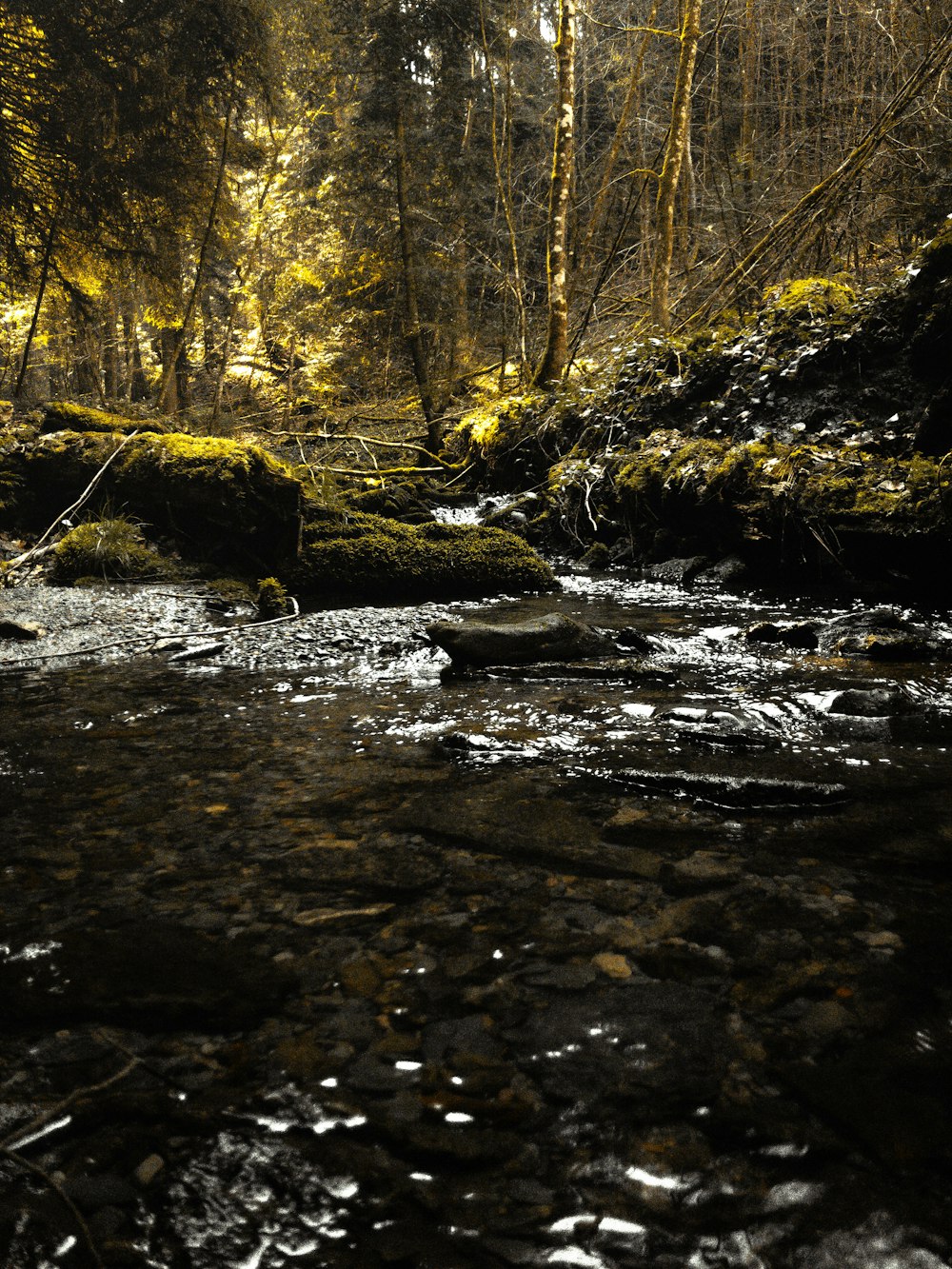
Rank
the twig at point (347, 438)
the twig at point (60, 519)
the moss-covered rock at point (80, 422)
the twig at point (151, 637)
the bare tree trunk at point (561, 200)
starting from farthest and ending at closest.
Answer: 1. the twig at point (347, 438)
2. the bare tree trunk at point (561, 200)
3. the moss-covered rock at point (80, 422)
4. the twig at point (60, 519)
5. the twig at point (151, 637)

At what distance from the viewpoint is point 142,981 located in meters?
1.81

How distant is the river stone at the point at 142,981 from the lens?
1689 millimetres

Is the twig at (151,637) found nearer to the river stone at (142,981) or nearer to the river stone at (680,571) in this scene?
the river stone at (680,571)

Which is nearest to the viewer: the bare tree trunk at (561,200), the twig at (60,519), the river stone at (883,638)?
the river stone at (883,638)

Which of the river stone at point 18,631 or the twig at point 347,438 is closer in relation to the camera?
the river stone at point 18,631

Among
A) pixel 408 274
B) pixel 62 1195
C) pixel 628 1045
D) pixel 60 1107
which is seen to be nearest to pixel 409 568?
pixel 628 1045

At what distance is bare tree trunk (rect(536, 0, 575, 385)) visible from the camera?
11.4 metres

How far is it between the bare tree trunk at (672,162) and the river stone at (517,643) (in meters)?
8.83

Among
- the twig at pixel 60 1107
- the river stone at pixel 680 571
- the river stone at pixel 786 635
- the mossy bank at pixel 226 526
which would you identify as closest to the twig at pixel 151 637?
the mossy bank at pixel 226 526

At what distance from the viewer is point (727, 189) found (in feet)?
47.7

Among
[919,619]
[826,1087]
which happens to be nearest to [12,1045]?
[826,1087]

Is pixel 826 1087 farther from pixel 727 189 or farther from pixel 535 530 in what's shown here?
pixel 727 189

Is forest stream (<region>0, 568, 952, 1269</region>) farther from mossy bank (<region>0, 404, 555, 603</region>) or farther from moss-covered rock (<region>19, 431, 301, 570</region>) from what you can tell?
moss-covered rock (<region>19, 431, 301, 570</region>)

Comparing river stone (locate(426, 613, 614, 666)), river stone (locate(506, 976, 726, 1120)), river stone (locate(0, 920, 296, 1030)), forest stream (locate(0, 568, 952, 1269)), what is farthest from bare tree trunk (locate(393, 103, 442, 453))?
river stone (locate(506, 976, 726, 1120))
